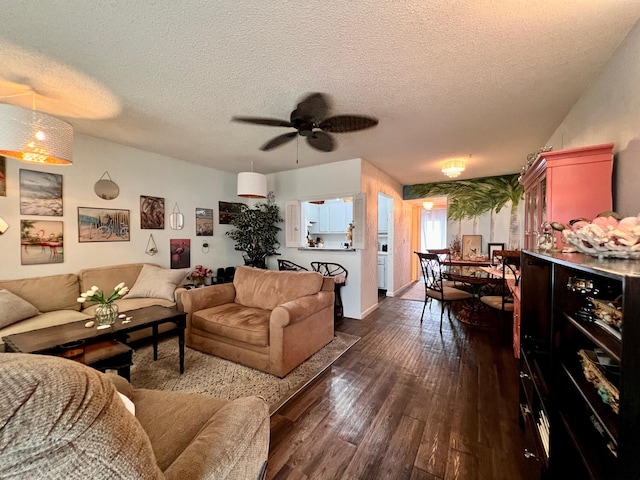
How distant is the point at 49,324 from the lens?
2.37 m

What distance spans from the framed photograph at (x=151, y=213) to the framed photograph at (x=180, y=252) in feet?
1.06

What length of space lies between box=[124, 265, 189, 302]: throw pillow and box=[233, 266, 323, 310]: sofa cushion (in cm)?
83

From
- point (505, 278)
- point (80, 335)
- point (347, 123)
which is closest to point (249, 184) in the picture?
point (347, 123)

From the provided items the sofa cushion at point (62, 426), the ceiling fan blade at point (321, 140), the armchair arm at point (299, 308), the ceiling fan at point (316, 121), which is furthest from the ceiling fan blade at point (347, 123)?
the sofa cushion at point (62, 426)

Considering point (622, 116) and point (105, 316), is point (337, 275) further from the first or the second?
point (622, 116)

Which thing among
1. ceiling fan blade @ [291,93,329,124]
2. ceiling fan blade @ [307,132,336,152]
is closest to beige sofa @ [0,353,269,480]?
ceiling fan blade @ [291,93,329,124]

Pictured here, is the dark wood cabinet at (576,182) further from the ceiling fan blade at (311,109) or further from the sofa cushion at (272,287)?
the sofa cushion at (272,287)

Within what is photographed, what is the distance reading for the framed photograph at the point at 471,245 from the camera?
5262mm

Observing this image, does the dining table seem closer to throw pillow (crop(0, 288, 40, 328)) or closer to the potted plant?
the potted plant

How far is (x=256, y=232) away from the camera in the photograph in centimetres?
463

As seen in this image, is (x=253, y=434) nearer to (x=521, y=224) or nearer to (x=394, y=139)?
(x=394, y=139)

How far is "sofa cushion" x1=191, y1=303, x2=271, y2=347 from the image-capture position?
7.84 feet

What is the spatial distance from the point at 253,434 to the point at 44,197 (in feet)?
12.2

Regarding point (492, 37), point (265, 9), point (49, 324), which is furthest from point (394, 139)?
point (49, 324)
